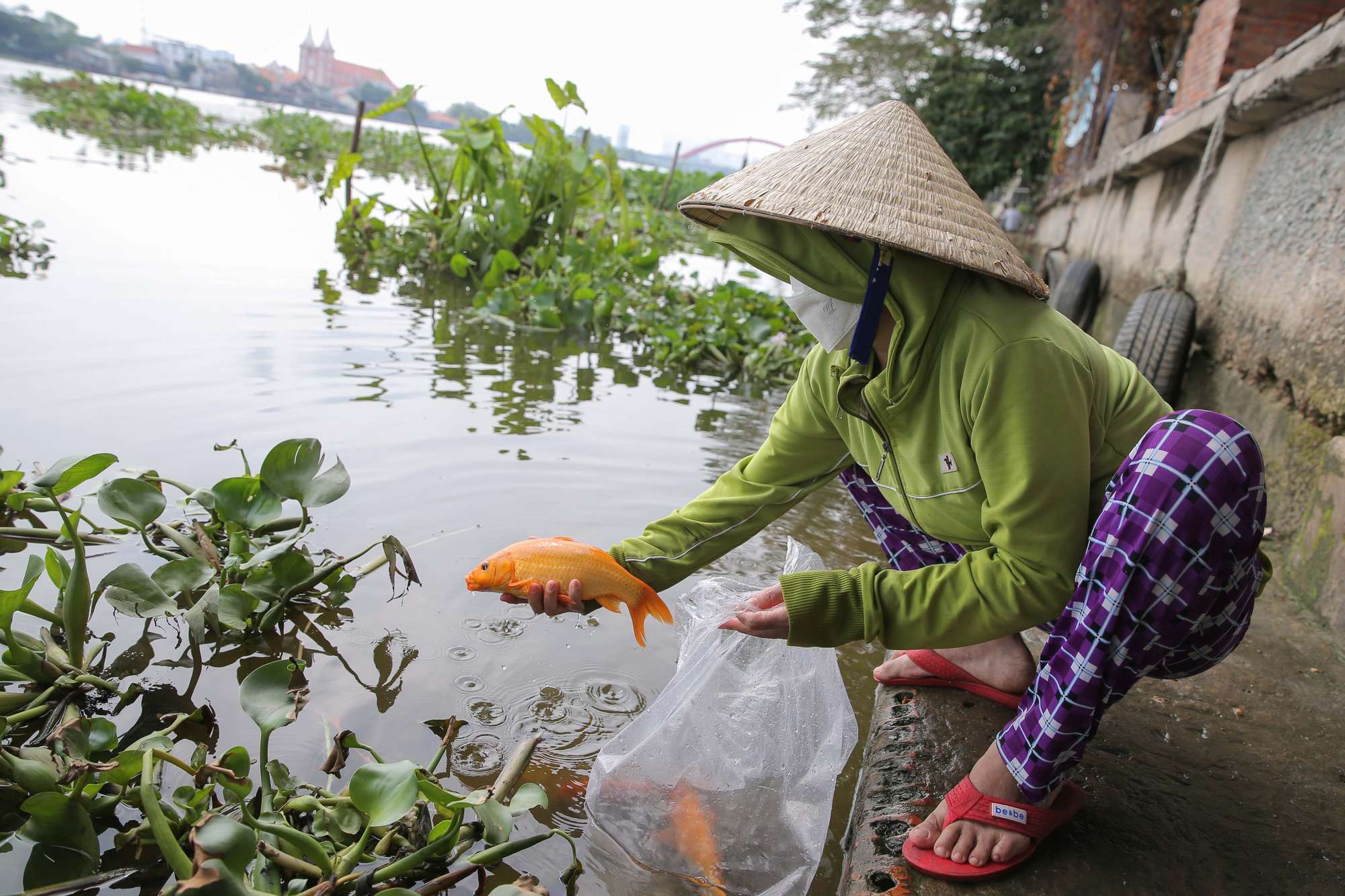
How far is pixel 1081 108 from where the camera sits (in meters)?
10.3

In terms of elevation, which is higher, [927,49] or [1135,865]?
[927,49]

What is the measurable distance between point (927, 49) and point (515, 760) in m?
22.1

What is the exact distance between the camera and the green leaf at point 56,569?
1581 mm

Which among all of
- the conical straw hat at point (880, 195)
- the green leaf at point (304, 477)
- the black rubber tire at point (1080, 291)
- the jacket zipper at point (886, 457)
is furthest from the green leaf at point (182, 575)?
the black rubber tire at point (1080, 291)

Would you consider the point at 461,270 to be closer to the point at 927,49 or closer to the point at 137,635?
the point at 137,635

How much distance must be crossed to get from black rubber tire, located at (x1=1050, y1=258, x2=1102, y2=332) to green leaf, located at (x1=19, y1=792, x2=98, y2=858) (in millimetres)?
6238

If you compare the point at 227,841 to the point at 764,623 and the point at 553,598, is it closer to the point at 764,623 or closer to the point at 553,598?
the point at 553,598

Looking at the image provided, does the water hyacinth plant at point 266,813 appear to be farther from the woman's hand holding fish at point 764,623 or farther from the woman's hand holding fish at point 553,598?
the woman's hand holding fish at point 764,623

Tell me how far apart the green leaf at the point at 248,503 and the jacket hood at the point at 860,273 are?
1218 mm

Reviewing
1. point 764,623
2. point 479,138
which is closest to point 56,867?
point 764,623

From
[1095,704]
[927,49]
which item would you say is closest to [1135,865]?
[1095,704]

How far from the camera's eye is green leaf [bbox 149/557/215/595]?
183 cm

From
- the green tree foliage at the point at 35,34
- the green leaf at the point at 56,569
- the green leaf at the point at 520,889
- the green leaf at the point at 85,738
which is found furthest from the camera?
the green tree foliage at the point at 35,34

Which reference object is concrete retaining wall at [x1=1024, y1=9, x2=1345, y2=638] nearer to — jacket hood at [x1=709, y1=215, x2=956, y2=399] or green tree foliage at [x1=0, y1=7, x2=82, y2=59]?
jacket hood at [x1=709, y1=215, x2=956, y2=399]
